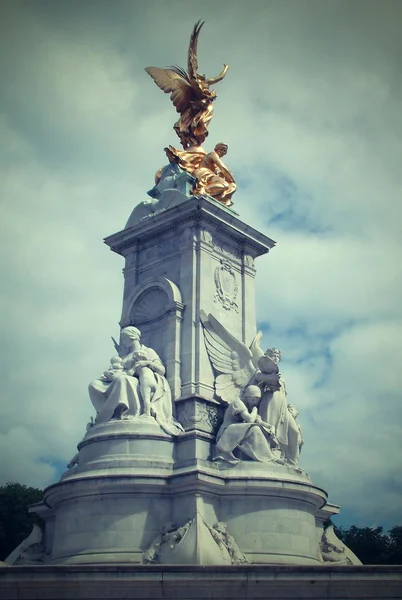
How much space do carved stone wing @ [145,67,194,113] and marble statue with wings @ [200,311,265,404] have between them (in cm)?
866

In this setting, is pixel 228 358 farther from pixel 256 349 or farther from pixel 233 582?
pixel 233 582

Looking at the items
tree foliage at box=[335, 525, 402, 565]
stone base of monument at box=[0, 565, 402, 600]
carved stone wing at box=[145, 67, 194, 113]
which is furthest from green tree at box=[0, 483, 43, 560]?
stone base of monument at box=[0, 565, 402, 600]

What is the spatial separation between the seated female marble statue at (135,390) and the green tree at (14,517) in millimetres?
21041

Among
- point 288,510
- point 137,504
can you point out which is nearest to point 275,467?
point 288,510

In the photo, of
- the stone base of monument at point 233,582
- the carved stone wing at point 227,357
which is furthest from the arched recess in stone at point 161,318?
the stone base of monument at point 233,582

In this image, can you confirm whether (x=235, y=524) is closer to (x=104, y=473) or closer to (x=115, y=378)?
(x=104, y=473)

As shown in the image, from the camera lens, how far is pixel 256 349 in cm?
2441

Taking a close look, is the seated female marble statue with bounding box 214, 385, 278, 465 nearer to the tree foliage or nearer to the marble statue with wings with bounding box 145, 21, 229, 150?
the marble statue with wings with bounding box 145, 21, 229, 150

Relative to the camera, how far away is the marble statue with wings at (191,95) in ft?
90.9

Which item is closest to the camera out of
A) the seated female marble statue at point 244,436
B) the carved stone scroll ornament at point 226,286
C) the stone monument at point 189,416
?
the stone monument at point 189,416

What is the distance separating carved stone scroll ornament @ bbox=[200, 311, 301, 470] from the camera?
70.2 ft

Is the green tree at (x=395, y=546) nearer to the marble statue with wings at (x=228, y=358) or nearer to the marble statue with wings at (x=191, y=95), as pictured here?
the marble statue with wings at (x=228, y=358)

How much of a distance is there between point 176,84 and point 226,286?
7.97m

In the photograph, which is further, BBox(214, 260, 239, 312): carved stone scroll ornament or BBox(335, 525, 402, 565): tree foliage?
BBox(335, 525, 402, 565): tree foliage
